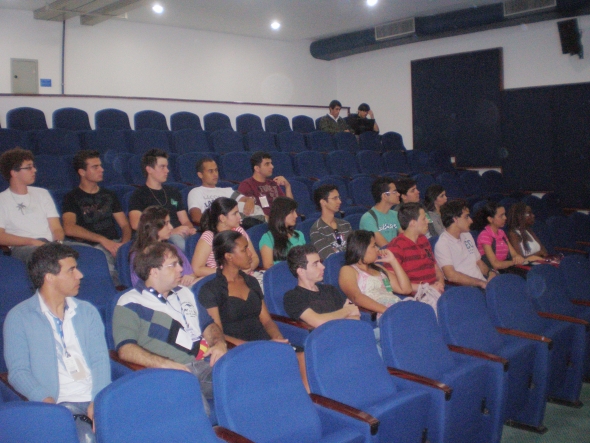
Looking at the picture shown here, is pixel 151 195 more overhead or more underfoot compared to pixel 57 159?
more underfoot

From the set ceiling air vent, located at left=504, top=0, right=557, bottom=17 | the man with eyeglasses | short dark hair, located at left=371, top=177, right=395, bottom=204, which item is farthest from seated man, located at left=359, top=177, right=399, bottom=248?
ceiling air vent, located at left=504, top=0, right=557, bottom=17

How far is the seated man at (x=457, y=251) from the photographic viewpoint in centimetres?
407

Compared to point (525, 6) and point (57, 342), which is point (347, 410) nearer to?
point (57, 342)

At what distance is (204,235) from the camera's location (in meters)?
3.41

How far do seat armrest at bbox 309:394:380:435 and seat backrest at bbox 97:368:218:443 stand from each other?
522 millimetres

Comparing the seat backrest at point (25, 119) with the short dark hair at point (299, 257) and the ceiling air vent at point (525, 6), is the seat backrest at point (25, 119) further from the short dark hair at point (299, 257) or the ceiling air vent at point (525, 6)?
the ceiling air vent at point (525, 6)

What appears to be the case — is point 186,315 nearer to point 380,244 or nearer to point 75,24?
point 380,244

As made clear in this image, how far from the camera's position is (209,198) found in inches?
179

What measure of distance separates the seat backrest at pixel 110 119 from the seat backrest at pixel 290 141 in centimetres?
194

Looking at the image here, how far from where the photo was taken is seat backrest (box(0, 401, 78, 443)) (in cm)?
149

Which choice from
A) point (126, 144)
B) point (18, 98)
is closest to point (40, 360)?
point (126, 144)

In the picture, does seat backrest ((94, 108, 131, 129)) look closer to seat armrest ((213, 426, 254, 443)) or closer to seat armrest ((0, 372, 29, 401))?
seat armrest ((0, 372, 29, 401))

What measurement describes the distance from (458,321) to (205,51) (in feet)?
25.4

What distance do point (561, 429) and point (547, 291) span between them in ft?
3.05
